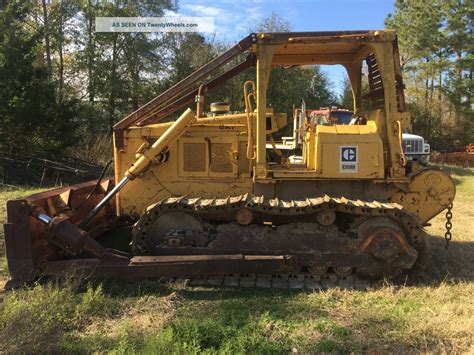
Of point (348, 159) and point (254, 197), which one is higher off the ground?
point (348, 159)

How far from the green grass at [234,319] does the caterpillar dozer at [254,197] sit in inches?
14.4

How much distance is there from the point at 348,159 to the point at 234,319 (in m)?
2.42

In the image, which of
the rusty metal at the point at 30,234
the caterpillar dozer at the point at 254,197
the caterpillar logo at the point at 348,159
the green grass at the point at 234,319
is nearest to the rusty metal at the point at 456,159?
the caterpillar dozer at the point at 254,197

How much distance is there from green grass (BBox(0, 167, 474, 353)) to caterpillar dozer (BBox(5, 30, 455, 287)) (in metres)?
0.37

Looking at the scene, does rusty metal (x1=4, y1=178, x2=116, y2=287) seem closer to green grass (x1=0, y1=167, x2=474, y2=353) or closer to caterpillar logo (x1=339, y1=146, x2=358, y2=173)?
green grass (x1=0, y1=167, x2=474, y2=353)

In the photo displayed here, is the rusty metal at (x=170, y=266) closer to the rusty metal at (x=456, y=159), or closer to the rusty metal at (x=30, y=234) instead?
the rusty metal at (x=30, y=234)

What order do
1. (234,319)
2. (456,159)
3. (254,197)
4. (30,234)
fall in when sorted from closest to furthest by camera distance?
(234,319) → (30,234) → (254,197) → (456,159)

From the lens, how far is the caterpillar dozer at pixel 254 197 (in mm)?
4980

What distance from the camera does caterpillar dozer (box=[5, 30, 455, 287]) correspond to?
16.3 feet

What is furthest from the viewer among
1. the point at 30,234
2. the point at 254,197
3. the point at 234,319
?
the point at 254,197

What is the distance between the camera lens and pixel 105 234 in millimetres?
6781

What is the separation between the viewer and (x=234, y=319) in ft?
13.7

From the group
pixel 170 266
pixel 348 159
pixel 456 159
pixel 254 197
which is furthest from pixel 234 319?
pixel 456 159

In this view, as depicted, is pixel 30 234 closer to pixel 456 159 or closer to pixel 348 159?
pixel 348 159
